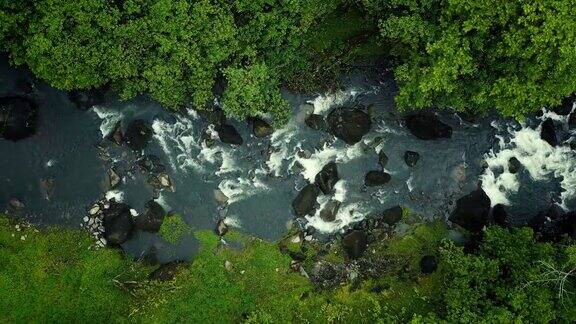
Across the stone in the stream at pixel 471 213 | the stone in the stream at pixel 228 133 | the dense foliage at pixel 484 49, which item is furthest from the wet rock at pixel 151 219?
the stone in the stream at pixel 471 213

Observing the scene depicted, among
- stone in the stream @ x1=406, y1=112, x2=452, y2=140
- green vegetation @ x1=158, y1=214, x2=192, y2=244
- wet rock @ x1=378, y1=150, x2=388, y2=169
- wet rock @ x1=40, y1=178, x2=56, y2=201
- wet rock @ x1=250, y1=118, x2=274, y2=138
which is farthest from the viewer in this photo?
wet rock @ x1=378, y1=150, x2=388, y2=169

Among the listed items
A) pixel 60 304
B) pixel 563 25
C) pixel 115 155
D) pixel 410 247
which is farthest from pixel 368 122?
pixel 60 304

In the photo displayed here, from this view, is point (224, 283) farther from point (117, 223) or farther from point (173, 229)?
point (117, 223)

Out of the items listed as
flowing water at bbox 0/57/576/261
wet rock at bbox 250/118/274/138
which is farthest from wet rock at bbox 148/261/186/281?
wet rock at bbox 250/118/274/138

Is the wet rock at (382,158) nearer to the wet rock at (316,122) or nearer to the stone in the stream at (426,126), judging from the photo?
the stone in the stream at (426,126)

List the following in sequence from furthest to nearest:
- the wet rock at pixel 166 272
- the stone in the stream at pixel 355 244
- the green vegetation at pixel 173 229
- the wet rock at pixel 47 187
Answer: the stone in the stream at pixel 355 244 < the green vegetation at pixel 173 229 < the wet rock at pixel 47 187 < the wet rock at pixel 166 272

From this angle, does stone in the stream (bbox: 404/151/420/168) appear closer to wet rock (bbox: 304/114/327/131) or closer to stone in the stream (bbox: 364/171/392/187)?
stone in the stream (bbox: 364/171/392/187)

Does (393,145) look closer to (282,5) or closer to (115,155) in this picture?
(282,5)
